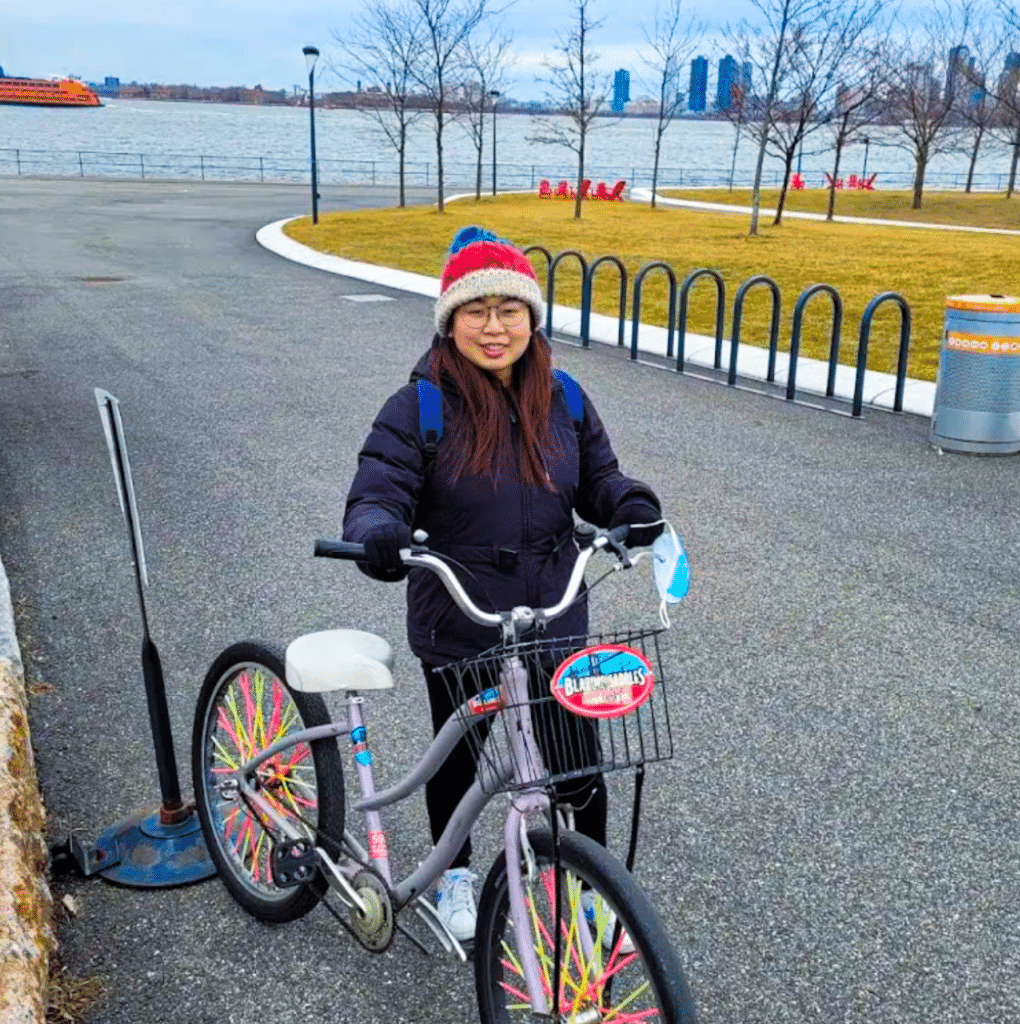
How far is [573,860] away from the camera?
7.64 ft

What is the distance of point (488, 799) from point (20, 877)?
1.23 m

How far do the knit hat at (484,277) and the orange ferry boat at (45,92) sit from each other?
136865mm

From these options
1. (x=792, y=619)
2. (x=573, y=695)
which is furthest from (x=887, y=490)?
(x=573, y=695)

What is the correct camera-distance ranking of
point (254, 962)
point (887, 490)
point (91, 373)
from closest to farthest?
1. point (254, 962)
2. point (887, 490)
3. point (91, 373)

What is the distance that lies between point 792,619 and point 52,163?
211 ft

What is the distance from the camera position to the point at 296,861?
307 cm

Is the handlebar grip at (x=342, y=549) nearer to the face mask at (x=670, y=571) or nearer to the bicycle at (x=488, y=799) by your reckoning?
the bicycle at (x=488, y=799)

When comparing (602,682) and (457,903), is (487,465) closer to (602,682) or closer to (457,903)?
(602,682)

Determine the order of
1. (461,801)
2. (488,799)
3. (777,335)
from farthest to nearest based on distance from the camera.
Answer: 1. (777,335)
2. (461,801)
3. (488,799)

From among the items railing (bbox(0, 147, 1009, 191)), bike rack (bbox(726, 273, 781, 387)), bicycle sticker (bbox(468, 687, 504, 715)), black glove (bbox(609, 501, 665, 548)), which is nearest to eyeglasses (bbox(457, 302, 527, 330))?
black glove (bbox(609, 501, 665, 548))

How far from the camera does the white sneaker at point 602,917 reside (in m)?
2.31

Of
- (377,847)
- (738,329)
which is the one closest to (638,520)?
(377,847)

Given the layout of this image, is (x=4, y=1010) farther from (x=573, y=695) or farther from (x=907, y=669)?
(x=907, y=669)

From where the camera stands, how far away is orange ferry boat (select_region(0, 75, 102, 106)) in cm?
12388
